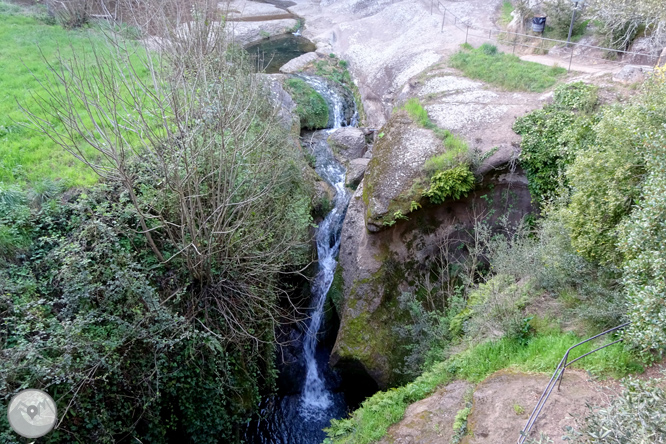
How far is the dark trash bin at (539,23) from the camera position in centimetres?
1806

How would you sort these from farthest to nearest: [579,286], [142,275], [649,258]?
[579,286] → [142,275] → [649,258]

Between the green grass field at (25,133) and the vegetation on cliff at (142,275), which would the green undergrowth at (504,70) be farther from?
the green grass field at (25,133)

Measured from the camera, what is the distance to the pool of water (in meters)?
24.3

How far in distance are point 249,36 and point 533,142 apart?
20346 mm

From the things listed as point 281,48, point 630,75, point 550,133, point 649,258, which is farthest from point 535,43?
point 649,258

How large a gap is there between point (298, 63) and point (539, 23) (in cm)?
1179

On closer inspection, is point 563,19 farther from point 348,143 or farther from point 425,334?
point 425,334

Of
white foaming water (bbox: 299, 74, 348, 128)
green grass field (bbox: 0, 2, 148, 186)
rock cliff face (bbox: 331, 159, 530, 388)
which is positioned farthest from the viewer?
white foaming water (bbox: 299, 74, 348, 128)

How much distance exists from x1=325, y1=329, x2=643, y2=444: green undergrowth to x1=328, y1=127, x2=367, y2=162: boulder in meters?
9.72

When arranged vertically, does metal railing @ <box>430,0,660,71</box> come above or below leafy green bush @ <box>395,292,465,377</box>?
above

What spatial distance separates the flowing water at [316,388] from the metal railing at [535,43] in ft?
33.7

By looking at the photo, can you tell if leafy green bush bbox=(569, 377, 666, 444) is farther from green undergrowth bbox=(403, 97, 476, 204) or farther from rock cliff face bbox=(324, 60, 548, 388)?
green undergrowth bbox=(403, 97, 476, 204)

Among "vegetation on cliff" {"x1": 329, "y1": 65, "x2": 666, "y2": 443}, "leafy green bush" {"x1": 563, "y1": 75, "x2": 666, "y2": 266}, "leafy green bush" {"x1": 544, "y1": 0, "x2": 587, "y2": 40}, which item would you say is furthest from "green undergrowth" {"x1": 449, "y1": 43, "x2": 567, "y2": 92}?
"leafy green bush" {"x1": 563, "y1": 75, "x2": 666, "y2": 266}

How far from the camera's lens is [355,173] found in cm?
1551
